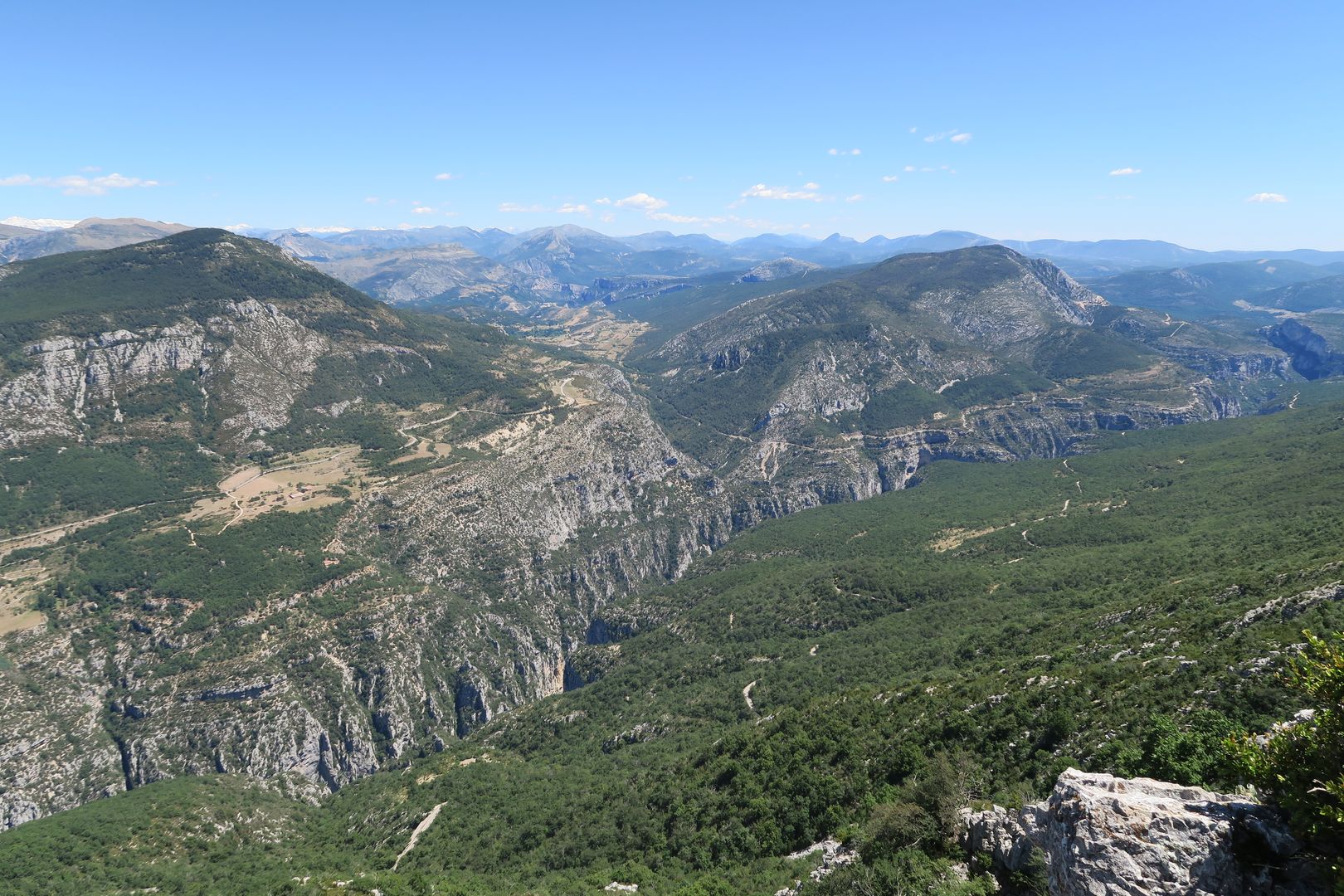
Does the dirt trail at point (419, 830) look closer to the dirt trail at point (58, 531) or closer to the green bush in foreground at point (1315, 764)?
the green bush in foreground at point (1315, 764)

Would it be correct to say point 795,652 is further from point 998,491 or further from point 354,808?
point 998,491

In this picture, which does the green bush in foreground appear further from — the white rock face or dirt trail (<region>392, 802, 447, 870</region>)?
the white rock face

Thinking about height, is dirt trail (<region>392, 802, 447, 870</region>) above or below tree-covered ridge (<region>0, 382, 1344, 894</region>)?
below

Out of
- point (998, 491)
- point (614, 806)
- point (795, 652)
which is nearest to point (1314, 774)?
point (614, 806)

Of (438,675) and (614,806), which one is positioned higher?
(614,806)

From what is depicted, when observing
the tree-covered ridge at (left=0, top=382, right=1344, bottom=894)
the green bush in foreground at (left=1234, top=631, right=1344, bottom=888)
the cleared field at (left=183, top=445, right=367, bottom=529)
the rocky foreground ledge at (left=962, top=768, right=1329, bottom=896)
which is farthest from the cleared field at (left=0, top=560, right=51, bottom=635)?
the green bush in foreground at (left=1234, top=631, right=1344, bottom=888)

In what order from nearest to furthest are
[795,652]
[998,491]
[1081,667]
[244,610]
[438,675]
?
1. [1081,667]
2. [795,652]
3. [244,610]
4. [438,675]
5. [998,491]
